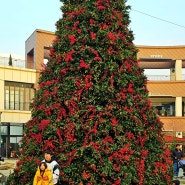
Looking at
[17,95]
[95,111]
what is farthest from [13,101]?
[95,111]

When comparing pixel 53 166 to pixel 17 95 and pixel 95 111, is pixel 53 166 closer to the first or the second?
pixel 95 111

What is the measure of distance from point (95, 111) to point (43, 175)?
153cm

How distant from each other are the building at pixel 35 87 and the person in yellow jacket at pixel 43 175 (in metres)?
33.7

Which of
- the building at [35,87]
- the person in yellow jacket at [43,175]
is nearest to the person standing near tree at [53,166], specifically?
the person in yellow jacket at [43,175]

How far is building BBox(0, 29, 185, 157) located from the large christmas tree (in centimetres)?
3285

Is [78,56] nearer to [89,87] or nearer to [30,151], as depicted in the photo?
[89,87]

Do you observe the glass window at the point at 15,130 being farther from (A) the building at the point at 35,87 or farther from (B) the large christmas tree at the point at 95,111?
(B) the large christmas tree at the point at 95,111

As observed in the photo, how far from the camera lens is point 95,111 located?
8.81 m

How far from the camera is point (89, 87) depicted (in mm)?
8906

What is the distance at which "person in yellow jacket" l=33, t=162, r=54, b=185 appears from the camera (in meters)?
8.25

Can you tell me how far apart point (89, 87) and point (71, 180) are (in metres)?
1.76

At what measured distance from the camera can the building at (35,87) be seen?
45188 millimetres

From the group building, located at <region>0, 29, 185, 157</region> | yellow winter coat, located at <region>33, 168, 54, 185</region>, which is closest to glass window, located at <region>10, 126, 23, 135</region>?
building, located at <region>0, 29, 185, 157</region>

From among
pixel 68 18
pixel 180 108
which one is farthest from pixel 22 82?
pixel 68 18
